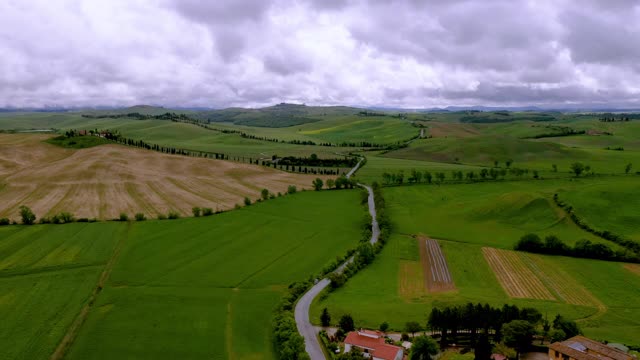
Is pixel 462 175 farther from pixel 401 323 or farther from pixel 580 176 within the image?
pixel 401 323

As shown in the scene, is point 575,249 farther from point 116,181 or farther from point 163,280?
point 116,181

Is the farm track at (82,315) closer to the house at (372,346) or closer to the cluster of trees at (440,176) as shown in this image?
the house at (372,346)

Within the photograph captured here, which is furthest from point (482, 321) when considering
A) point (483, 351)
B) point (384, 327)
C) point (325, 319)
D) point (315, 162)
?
point (315, 162)

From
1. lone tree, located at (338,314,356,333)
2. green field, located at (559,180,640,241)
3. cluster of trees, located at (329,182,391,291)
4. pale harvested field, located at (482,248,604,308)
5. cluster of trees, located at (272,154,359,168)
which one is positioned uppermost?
cluster of trees, located at (272,154,359,168)

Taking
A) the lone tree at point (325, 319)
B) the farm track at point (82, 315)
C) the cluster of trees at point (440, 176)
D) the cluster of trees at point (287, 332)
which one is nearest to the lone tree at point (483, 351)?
the lone tree at point (325, 319)

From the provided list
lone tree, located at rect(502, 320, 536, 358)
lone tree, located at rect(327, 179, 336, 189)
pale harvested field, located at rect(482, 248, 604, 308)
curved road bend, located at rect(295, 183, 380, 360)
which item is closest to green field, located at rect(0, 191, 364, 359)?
curved road bend, located at rect(295, 183, 380, 360)

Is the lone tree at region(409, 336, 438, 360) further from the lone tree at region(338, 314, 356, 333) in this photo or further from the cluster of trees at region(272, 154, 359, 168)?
the cluster of trees at region(272, 154, 359, 168)
